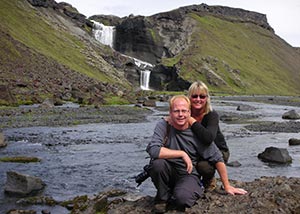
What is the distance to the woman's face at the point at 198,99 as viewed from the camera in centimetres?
1026

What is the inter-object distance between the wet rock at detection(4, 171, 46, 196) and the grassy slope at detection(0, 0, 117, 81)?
94820 millimetres

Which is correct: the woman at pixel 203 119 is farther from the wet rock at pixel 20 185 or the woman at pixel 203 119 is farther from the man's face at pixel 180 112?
the wet rock at pixel 20 185

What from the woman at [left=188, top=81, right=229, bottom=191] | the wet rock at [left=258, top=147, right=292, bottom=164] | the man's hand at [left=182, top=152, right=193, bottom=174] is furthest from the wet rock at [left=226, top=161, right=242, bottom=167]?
the man's hand at [left=182, top=152, right=193, bottom=174]

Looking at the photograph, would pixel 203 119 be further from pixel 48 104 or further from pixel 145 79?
pixel 145 79

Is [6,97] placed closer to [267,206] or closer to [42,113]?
[42,113]

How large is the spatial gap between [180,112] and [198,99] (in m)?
0.87

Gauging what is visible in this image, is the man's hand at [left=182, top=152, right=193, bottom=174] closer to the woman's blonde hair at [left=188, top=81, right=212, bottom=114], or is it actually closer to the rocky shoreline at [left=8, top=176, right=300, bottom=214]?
the rocky shoreline at [left=8, top=176, right=300, bottom=214]

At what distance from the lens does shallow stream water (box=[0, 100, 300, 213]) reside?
17.9 m

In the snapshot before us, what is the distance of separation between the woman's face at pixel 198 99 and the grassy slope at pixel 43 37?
101525 millimetres

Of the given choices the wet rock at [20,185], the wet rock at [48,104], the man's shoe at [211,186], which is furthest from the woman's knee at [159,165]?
the wet rock at [48,104]

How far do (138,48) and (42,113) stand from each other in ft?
517

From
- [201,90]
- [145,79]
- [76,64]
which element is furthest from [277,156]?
[145,79]

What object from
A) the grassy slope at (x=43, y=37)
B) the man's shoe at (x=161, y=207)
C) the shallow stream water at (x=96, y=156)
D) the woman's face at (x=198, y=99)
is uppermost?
the grassy slope at (x=43, y=37)

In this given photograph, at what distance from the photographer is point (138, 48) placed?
19975cm
